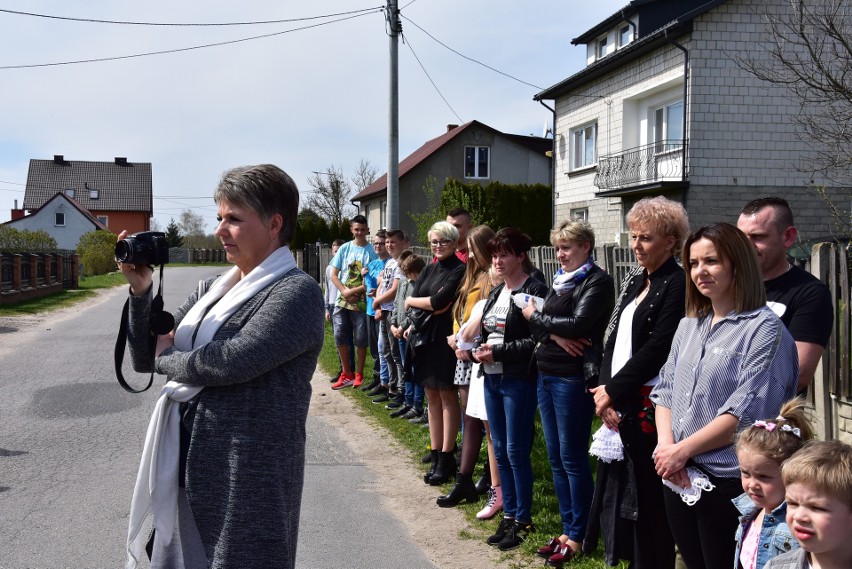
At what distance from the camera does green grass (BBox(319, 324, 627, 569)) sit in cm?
463

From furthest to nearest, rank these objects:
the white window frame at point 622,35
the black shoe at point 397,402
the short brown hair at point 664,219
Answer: the white window frame at point 622,35, the black shoe at point 397,402, the short brown hair at point 664,219

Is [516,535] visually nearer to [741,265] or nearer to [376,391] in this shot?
[741,265]

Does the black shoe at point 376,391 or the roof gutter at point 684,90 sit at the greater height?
the roof gutter at point 684,90

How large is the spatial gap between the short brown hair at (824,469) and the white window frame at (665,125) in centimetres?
2006

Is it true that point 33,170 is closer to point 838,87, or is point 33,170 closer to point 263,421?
point 838,87

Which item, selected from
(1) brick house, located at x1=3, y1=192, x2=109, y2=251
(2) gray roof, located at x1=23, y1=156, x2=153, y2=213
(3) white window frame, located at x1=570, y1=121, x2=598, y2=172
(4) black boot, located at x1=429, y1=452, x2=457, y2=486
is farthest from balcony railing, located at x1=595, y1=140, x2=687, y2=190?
(2) gray roof, located at x1=23, y1=156, x2=153, y2=213

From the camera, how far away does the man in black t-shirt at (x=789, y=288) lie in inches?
135

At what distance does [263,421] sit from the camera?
8.16 ft

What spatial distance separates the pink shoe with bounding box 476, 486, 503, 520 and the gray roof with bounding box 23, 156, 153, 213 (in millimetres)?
81432

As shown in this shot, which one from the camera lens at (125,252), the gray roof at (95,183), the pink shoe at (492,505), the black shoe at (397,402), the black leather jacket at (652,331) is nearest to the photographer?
the camera lens at (125,252)

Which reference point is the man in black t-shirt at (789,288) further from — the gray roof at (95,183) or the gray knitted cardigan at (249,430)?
the gray roof at (95,183)

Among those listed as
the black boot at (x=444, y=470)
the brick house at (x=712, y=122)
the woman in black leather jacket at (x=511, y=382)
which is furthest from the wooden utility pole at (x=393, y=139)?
the brick house at (x=712, y=122)

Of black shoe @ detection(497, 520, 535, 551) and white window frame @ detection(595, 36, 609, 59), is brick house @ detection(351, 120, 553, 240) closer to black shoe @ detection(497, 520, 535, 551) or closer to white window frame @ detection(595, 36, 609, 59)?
white window frame @ detection(595, 36, 609, 59)

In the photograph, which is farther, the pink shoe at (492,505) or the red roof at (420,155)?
the red roof at (420,155)
